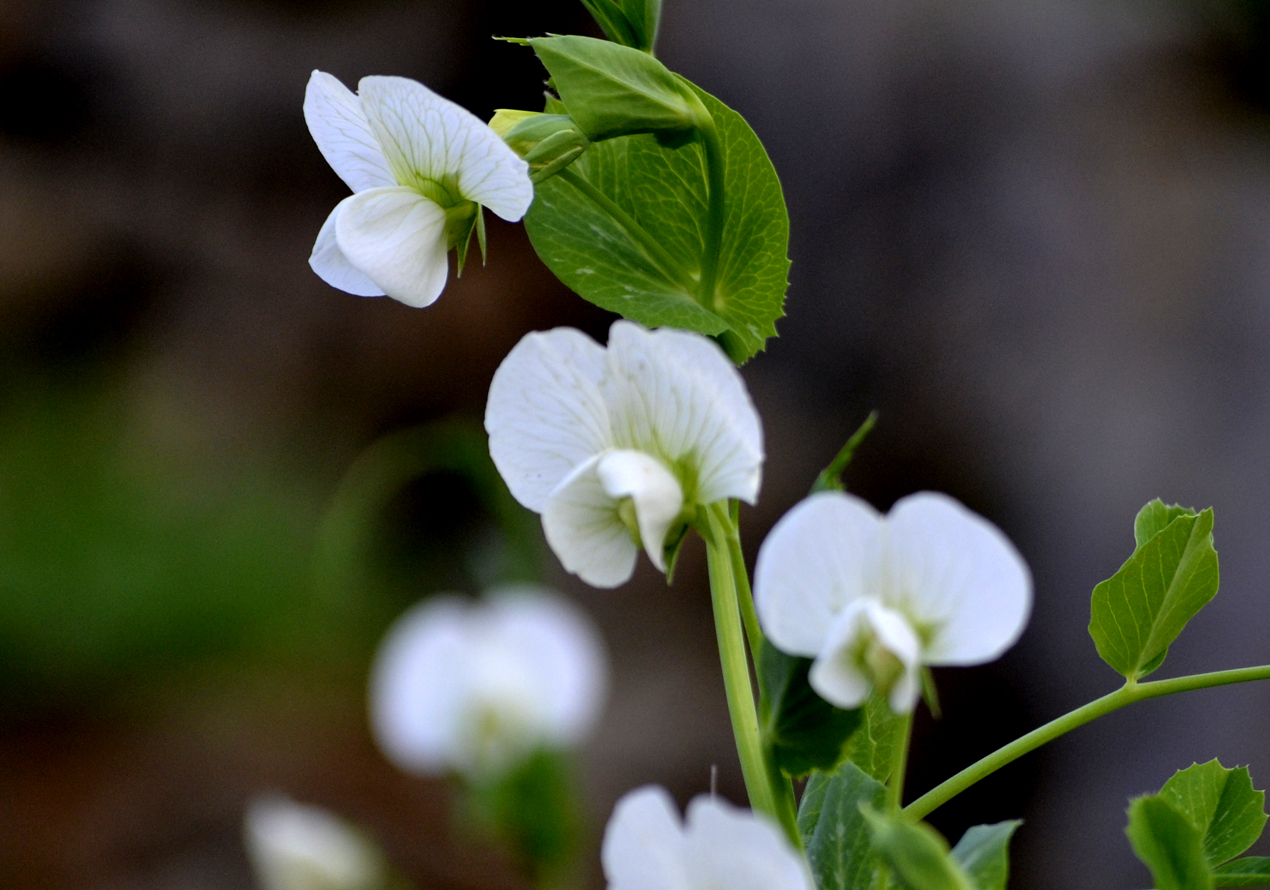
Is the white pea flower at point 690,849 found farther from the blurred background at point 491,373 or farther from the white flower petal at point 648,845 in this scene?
the blurred background at point 491,373

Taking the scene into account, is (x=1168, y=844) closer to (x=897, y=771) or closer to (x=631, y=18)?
(x=897, y=771)

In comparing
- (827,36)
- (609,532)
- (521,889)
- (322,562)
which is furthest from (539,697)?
(322,562)

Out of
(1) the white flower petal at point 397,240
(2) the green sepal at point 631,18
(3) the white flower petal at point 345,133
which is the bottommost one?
(1) the white flower petal at point 397,240

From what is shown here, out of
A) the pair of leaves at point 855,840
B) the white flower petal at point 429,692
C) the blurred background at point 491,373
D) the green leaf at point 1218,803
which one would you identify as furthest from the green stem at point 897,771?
the blurred background at point 491,373

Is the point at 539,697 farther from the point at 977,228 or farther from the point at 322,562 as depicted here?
the point at 322,562

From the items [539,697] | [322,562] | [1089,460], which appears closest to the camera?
[539,697]

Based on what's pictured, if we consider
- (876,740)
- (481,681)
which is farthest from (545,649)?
(876,740)
